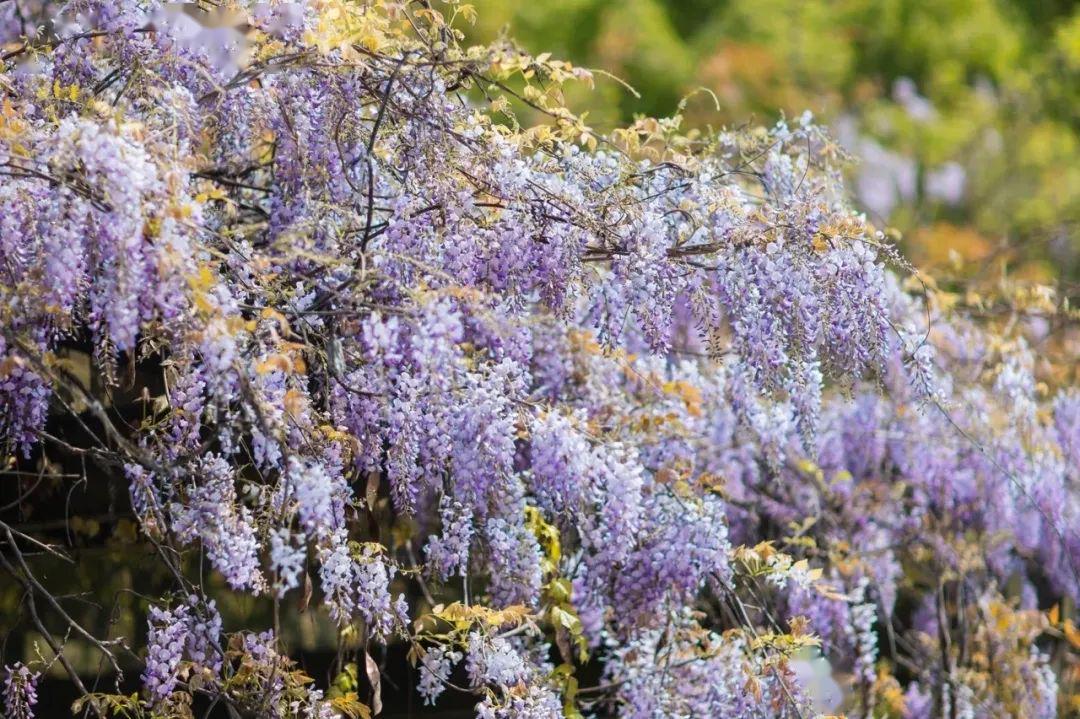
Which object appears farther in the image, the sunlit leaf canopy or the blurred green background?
the blurred green background

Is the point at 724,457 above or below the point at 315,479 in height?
above

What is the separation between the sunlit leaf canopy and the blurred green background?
858 cm

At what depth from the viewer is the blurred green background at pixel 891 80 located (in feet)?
44.0

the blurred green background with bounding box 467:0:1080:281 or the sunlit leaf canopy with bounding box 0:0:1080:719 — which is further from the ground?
the blurred green background with bounding box 467:0:1080:281

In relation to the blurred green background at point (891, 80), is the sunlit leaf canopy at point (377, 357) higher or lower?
lower

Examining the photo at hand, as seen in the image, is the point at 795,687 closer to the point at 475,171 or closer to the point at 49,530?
the point at 475,171

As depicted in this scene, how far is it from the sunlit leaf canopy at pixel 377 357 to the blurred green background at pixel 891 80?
28.1 ft

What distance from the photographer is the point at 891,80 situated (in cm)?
1559

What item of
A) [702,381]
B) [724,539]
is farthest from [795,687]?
[702,381]

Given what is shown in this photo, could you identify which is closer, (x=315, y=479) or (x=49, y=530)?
(x=315, y=479)

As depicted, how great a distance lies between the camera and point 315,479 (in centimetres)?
312

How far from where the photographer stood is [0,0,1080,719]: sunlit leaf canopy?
3158 mm

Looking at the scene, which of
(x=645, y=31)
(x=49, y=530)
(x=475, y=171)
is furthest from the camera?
(x=645, y=31)

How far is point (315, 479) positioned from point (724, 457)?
2661 mm
